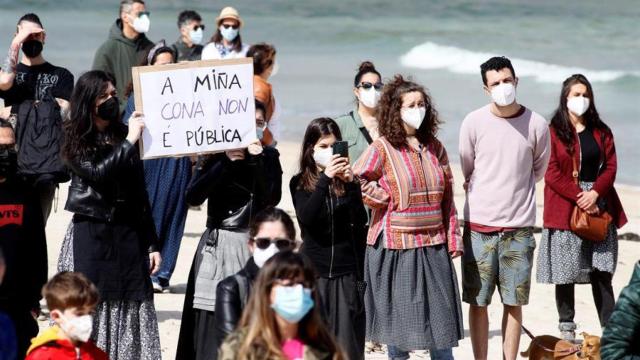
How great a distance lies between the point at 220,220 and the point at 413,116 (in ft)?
4.24

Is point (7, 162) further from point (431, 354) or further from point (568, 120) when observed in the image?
point (568, 120)

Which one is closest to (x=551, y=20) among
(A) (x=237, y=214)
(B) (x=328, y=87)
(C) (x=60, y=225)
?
(B) (x=328, y=87)

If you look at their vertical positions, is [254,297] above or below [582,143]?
below

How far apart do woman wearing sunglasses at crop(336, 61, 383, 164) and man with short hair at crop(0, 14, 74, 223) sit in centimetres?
181

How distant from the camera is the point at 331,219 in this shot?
794 cm

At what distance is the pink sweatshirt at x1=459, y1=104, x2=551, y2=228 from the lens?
8961mm

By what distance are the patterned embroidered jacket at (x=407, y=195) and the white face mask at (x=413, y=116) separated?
148 mm

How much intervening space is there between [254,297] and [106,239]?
217 cm

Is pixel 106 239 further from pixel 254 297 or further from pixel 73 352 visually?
pixel 254 297

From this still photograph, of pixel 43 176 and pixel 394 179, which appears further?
pixel 43 176

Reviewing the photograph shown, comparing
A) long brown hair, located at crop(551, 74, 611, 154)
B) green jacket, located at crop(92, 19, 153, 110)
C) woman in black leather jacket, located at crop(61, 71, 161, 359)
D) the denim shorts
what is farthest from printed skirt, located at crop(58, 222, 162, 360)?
green jacket, located at crop(92, 19, 153, 110)

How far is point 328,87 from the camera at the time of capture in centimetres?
2847

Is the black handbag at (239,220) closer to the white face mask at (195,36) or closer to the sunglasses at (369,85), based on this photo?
the sunglasses at (369,85)

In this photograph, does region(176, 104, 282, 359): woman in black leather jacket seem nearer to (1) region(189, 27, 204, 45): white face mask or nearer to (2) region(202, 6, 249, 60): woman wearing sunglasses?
(2) region(202, 6, 249, 60): woman wearing sunglasses
